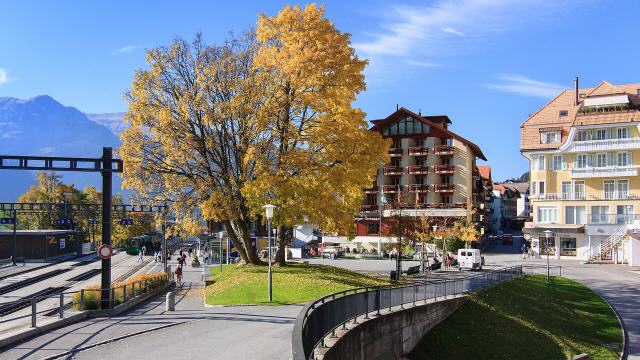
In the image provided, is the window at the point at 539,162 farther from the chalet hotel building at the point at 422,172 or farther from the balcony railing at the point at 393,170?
the balcony railing at the point at 393,170

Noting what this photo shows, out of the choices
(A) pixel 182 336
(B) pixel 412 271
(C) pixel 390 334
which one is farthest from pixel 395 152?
(A) pixel 182 336

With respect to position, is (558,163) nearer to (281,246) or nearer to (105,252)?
(281,246)

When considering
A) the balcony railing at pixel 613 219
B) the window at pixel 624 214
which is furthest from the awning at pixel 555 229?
the window at pixel 624 214

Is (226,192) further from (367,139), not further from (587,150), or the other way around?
(587,150)

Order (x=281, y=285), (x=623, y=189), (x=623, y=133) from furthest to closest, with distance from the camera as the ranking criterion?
1. (x=623, y=189)
2. (x=623, y=133)
3. (x=281, y=285)

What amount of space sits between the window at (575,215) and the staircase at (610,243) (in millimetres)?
3856

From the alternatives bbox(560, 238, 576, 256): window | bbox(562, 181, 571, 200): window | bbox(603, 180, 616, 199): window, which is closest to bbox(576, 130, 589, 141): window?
bbox(562, 181, 571, 200): window

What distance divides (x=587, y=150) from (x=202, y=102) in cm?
5122

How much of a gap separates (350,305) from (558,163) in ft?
199

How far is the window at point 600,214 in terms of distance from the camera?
6701 centimetres

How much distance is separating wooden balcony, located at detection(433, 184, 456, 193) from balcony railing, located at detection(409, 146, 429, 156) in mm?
4651

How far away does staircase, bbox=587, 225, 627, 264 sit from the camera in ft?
206

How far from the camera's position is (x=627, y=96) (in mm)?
68438

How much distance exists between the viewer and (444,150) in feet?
267
